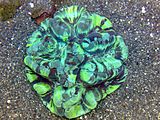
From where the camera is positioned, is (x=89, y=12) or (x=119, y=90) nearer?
(x=119, y=90)

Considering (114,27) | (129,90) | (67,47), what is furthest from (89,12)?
(129,90)

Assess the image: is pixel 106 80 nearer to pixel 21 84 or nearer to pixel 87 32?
pixel 87 32

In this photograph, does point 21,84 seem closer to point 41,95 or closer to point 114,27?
point 41,95

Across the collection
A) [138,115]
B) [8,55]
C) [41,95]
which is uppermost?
[8,55]

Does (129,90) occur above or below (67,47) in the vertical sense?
below
